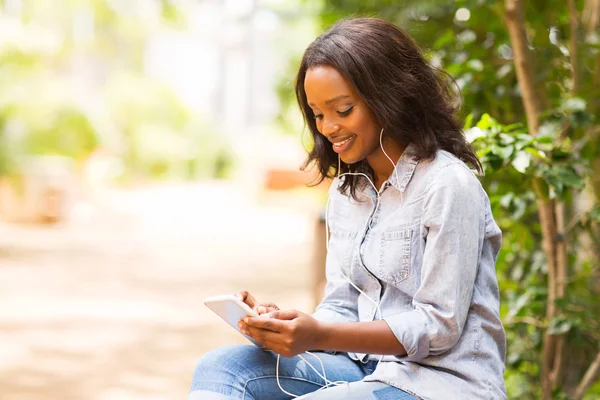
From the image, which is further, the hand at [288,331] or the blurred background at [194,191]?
the blurred background at [194,191]

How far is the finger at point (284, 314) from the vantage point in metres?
1.48

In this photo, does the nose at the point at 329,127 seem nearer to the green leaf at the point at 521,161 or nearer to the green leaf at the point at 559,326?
the green leaf at the point at 521,161

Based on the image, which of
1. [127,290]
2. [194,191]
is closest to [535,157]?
[127,290]

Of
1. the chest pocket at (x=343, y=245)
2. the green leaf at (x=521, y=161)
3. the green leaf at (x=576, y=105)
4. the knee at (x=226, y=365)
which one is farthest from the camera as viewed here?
the green leaf at (x=576, y=105)

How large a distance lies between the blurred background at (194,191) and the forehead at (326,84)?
1.11 ft

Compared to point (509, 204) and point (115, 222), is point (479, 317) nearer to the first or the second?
point (509, 204)

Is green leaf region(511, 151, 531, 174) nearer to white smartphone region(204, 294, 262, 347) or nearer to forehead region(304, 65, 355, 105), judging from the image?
forehead region(304, 65, 355, 105)

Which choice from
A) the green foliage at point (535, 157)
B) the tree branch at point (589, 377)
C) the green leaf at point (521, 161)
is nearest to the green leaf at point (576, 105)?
the green foliage at point (535, 157)

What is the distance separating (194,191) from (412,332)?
1475 cm

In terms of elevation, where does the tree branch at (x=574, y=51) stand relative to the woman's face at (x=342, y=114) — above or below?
above

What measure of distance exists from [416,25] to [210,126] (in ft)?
52.9

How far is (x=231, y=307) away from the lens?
5.05 feet

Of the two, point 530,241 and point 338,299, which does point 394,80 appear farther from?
point 530,241

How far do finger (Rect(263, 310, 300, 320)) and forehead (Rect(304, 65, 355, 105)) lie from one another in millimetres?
448
